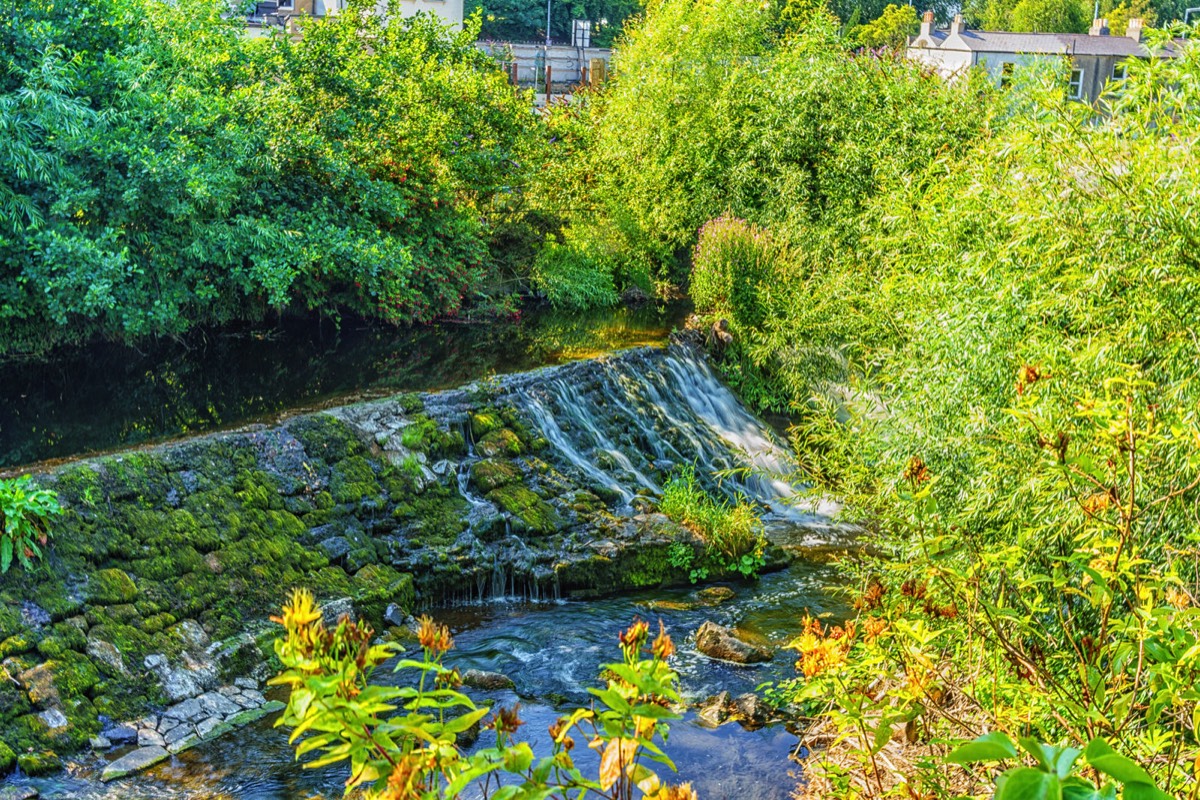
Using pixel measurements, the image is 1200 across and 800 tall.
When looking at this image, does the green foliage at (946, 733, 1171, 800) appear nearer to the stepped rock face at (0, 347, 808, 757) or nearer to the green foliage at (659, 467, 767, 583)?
the stepped rock face at (0, 347, 808, 757)

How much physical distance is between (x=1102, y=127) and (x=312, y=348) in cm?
1281

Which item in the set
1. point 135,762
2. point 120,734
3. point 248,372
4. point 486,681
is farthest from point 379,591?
point 248,372

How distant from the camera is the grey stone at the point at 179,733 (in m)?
8.51

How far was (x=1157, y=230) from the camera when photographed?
22.2 feet

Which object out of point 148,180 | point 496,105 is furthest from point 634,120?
point 148,180

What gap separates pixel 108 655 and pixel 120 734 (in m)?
0.73

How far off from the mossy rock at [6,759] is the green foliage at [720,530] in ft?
22.0

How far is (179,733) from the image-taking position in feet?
28.2

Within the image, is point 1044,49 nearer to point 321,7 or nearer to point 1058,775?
point 321,7

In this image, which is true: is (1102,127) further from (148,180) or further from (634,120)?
(634,120)

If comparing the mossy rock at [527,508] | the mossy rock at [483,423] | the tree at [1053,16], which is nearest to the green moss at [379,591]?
the mossy rock at [527,508]

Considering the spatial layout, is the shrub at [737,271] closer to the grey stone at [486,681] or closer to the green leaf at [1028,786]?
the grey stone at [486,681]

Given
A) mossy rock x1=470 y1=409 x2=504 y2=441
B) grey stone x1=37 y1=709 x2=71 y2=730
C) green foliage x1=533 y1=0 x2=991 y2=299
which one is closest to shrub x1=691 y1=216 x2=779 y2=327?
green foliage x1=533 y1=0 x2=991 y2=299

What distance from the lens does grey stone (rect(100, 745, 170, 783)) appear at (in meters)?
7.95
